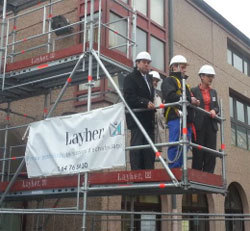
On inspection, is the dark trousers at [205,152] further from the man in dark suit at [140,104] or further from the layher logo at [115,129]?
the layher logo at [115,129]

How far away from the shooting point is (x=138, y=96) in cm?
692

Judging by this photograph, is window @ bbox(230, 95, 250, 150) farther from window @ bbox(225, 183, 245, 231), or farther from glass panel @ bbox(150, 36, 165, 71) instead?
glass panel @ bbox(150, 36, 165, 71)

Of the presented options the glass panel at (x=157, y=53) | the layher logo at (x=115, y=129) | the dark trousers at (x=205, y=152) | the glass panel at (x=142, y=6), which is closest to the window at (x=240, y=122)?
the glass panel at (x=157, y=53)

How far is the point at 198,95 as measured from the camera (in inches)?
292

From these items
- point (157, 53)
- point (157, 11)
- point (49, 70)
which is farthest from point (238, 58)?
point (49, 70)

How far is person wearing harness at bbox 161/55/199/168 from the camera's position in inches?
260

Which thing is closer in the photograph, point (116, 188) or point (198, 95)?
point (116, 188)

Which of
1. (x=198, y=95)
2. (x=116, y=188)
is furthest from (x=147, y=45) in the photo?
(x=116, y=188)

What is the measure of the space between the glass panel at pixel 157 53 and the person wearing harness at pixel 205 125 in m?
6.53

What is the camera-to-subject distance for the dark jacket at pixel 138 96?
6.85m

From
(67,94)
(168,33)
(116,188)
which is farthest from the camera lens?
(168,33)

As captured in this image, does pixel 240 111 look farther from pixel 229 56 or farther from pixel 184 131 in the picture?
pixel 184 131

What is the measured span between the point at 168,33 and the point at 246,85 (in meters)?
7.11

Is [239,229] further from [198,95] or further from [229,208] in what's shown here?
[198,95]
